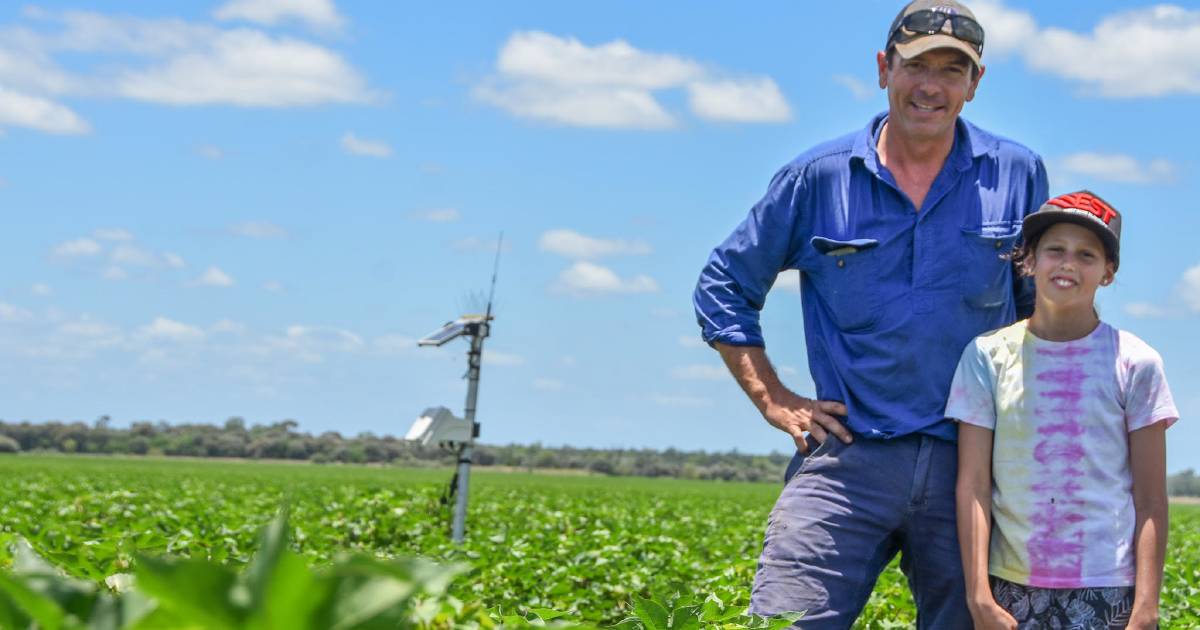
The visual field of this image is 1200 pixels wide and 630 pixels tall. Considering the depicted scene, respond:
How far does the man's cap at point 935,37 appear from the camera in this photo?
3.49 meters

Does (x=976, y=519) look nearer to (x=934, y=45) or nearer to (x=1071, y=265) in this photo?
(x=1071, y=265)

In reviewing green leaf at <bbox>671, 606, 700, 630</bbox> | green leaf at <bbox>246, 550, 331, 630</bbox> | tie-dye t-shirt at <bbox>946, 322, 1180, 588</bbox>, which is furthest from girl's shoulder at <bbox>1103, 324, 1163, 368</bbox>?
green leaf at <bbox>246, 550, 331, 630</bbox>

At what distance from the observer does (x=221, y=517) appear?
45.9 ft

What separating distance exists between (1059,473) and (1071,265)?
0.45m

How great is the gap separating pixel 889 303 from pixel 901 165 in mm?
355

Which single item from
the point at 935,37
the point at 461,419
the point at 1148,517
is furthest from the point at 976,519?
the point at 461,419

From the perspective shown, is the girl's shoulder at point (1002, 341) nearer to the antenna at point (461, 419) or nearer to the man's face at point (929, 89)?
the man's face at point (929, 89)

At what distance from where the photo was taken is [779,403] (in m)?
3.83

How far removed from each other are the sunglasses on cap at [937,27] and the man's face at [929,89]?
4cm

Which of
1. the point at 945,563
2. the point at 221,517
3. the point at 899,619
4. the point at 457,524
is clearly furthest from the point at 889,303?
the point at 221,517

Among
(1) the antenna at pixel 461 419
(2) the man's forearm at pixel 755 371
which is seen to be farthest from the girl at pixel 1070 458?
(1) the antenna at pixel 461 419

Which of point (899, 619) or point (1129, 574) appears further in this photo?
point (899, 619)

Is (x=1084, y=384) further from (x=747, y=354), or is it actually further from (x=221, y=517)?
(x=221, y=517)

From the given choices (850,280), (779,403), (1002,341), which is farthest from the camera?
(779,403)
